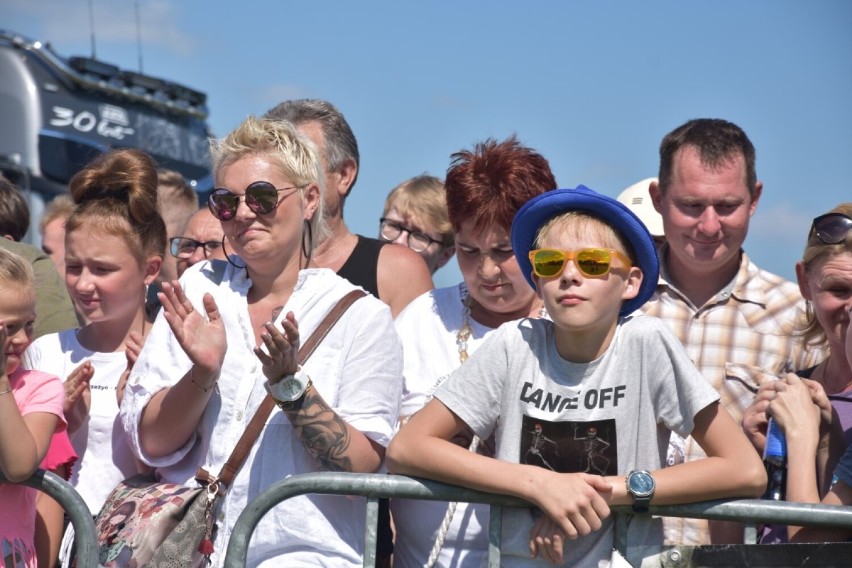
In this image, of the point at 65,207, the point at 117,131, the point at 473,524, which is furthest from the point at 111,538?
the point at 117,131

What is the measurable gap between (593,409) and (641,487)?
0.27 metres

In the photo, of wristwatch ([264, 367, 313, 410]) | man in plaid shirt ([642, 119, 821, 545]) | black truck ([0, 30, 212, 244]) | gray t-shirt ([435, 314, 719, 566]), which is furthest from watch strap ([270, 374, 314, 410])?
black truck ([0, 30, 212, 244])

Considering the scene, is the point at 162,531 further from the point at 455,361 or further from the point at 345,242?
the point at 345,242

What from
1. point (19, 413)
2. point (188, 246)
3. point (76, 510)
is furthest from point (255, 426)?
Result: point (188, 246)

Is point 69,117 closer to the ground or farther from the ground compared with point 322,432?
farther from the ground

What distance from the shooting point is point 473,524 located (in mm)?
3662

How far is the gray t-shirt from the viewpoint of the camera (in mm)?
3277

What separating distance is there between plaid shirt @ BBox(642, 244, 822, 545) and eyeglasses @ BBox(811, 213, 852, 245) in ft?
1.80

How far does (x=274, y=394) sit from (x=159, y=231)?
4.39 ft

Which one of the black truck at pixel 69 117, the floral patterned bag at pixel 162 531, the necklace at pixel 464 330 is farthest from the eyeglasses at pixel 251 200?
the black truck at pixel 69 117

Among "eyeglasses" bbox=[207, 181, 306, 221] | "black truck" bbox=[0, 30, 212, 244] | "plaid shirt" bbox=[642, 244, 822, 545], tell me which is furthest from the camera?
"black truck" bbox=[0, 30, 212, 244]

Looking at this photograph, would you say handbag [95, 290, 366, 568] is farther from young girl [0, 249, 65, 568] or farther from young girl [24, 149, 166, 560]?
young girl [24, 149, 166, 560]

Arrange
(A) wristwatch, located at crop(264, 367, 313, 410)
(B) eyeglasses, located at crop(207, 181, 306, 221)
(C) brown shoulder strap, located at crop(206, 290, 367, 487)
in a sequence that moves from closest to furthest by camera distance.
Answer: (A) wristwatch, located at crop(264, 367, 313, 410) < (C) brown shoulder strap, located at crop(206, 290, 367, 487) < (B) eyeglasses, located at crop(207, 181, 306, 221)

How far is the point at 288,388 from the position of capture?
3.45 metres
